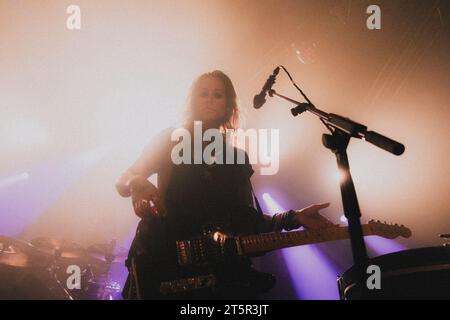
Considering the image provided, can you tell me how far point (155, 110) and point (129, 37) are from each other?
4.65 ft

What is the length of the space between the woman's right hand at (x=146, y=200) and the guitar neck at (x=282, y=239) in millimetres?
581

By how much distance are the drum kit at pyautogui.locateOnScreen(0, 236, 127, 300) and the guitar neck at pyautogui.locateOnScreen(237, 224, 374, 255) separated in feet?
10.3

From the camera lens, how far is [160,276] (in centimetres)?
183

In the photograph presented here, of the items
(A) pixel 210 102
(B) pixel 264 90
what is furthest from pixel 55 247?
(B) pixel 264 90

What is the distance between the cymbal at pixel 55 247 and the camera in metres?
4.42

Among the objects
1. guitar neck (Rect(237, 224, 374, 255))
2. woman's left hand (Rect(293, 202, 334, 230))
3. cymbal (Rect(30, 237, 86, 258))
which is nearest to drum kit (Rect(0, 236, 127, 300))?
cymbal (Rect(30, 237, 86, 258))

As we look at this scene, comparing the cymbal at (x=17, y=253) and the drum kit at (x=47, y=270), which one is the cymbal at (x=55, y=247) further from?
the cymbal at (x=17, y=253)

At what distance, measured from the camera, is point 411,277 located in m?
1.55

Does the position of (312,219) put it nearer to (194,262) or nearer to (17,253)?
(194,262)

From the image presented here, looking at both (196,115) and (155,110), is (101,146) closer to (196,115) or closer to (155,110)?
(155,110)

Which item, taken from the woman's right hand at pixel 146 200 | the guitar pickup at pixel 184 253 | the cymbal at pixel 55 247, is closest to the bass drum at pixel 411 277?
the guitar pickup at pixel 184 253

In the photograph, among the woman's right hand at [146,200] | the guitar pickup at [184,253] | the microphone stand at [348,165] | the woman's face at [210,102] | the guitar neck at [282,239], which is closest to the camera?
the microphone stand at [348,165]

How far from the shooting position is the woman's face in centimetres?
298

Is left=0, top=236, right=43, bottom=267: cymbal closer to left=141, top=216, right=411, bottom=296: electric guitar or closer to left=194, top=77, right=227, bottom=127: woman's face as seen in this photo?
left=194, top=77, right=227, bottom=127: woman's face
